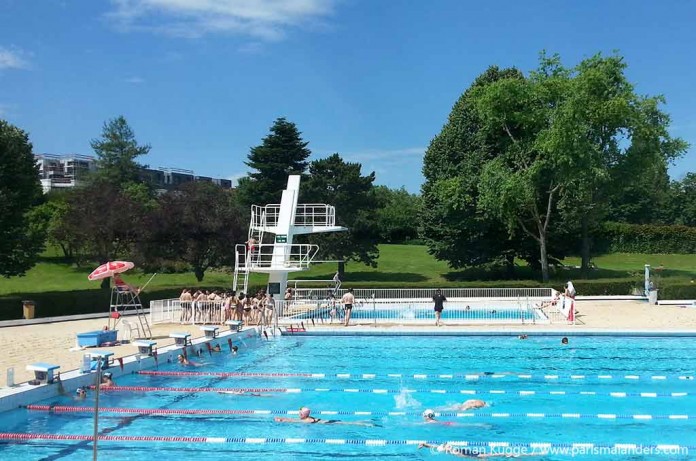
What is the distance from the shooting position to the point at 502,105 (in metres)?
40.9

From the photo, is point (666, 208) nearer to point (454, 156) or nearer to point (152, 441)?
→ point (454, 156)

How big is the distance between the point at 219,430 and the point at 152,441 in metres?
1.26

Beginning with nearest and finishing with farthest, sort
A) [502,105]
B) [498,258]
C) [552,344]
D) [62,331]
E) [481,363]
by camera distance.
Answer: [481,363] → [552,344] → [62,331] → [502,105] → [498,258]

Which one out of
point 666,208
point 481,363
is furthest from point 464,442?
point 666,208

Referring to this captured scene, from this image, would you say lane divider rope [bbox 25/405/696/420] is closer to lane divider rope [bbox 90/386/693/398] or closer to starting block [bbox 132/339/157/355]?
lane divider rope [bbox 90/386/693/398]

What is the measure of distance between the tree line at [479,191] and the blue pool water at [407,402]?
20.0 meters

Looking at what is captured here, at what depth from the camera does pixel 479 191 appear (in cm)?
4091

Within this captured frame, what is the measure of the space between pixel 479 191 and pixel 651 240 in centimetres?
3048

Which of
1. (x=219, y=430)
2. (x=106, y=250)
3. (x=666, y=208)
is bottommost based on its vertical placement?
(x=219, y=430)

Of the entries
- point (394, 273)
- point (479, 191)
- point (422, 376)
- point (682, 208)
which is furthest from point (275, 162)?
point (682, 208)

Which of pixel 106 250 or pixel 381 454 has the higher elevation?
pixel 106 250

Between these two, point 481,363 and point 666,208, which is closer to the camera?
point 481,363

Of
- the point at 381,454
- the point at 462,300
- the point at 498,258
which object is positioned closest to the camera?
the point at 381,454

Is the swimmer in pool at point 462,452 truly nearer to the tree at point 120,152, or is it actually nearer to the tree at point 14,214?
the tree at point 14,214
